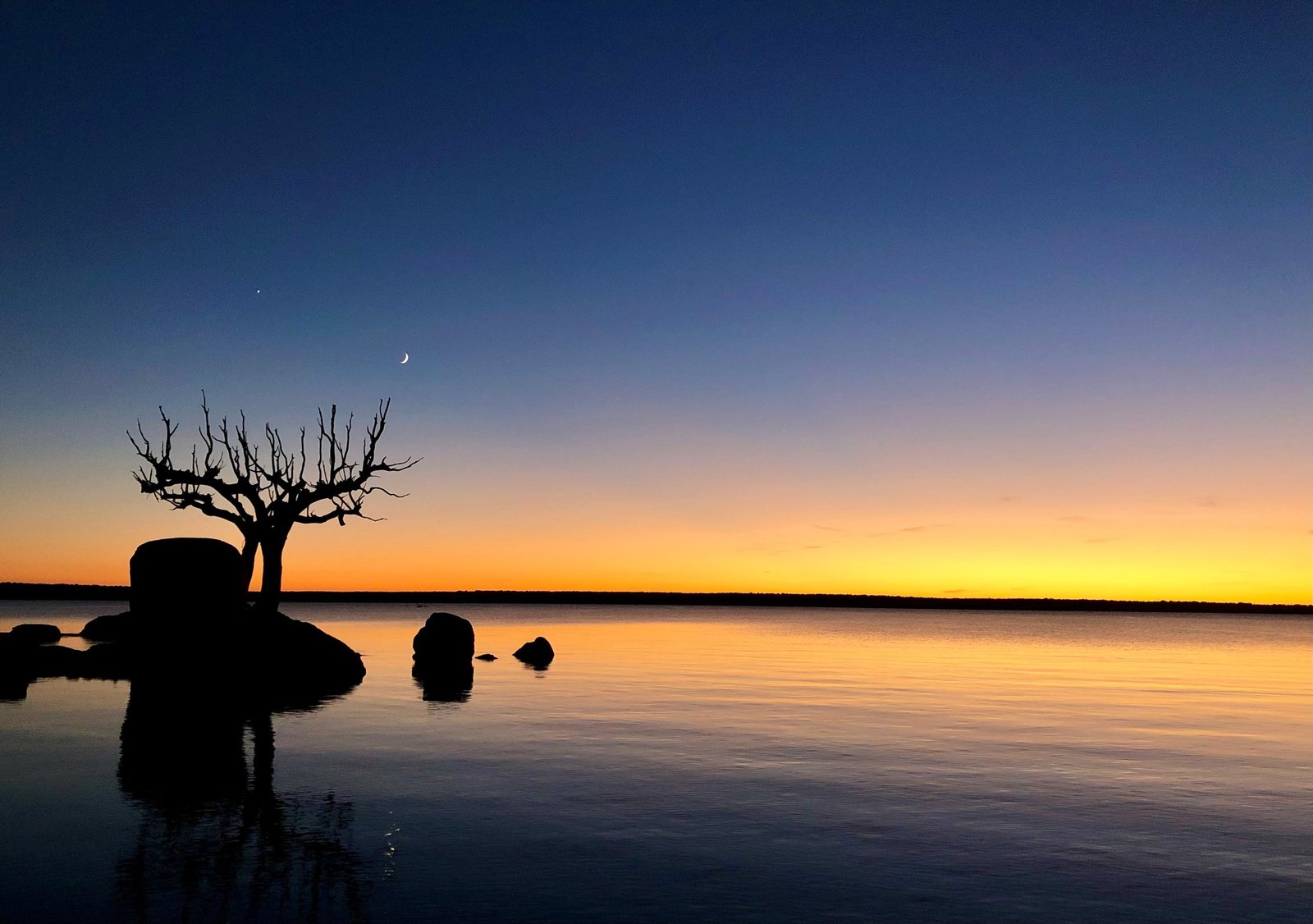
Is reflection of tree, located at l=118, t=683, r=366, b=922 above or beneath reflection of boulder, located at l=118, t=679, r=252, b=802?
above

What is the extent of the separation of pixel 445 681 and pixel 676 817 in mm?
21726

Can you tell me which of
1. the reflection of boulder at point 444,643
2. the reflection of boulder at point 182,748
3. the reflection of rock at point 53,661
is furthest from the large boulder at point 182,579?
the reflection of boulder at point 444,643

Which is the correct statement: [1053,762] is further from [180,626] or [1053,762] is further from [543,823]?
[180,626]

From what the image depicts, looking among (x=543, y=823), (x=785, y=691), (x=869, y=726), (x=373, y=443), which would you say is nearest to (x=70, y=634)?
(x=373, y=443)

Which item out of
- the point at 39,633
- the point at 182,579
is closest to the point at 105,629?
the point at 39,633

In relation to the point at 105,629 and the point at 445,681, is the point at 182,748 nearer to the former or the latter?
the point at 445,681

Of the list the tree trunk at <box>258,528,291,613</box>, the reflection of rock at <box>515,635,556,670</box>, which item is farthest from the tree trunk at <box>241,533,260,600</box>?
the reflection of rock at <box>515,635,556,670</box>

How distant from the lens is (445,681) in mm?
33281

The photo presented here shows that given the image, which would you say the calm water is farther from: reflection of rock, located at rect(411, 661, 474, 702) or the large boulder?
the large boulder

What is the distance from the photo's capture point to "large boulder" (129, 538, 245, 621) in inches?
1284

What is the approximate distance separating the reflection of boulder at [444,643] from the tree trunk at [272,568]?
549 centimetres

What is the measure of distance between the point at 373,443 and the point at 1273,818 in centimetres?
3355

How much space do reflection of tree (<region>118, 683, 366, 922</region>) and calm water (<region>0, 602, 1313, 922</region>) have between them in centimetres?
5

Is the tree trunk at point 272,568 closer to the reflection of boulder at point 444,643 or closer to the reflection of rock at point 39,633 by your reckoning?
the reflection of boulder at point 444,643
